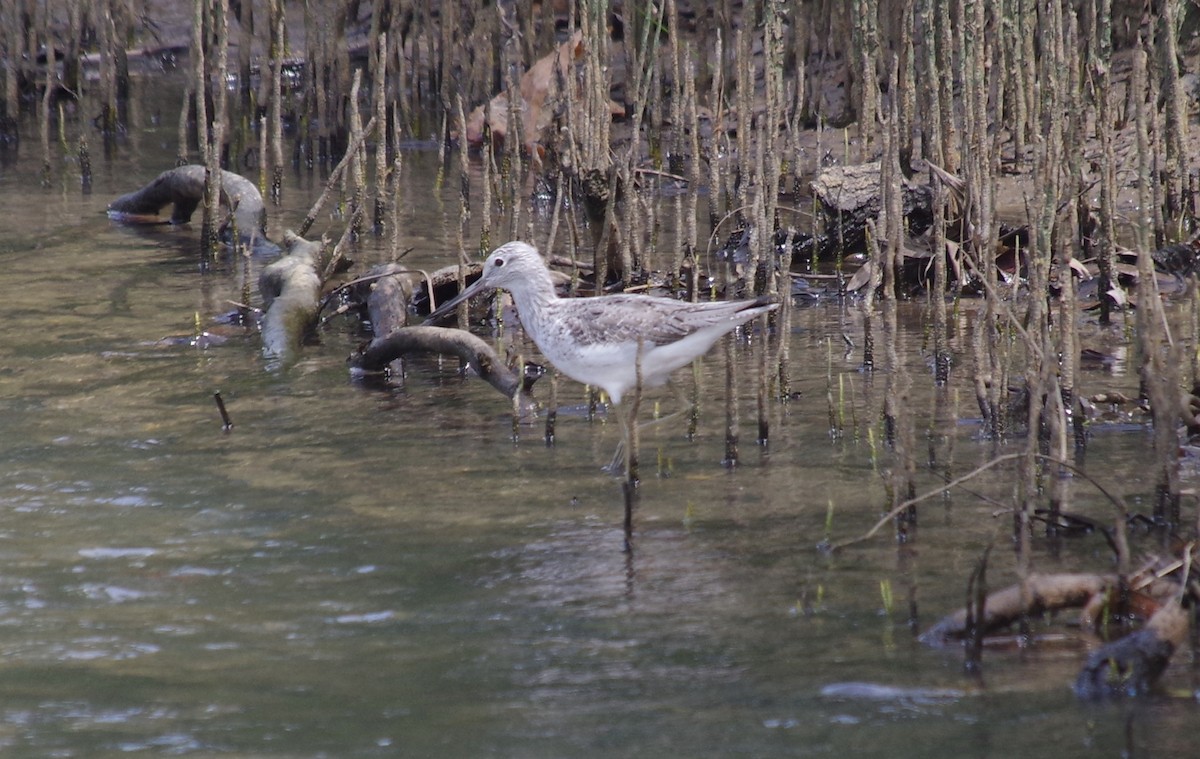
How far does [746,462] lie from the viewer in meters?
6.14

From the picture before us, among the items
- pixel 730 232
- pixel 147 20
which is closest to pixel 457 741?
pixel 730 232

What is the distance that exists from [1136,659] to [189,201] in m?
9.06

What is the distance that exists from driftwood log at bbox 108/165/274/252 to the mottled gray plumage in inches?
169

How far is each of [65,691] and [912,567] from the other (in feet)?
8.73

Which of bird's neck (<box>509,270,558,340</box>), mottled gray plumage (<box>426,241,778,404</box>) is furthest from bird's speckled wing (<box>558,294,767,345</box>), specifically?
bird's neck (<box>509,270,558,340</box>)

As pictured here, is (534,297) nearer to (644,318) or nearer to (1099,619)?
(644,318)

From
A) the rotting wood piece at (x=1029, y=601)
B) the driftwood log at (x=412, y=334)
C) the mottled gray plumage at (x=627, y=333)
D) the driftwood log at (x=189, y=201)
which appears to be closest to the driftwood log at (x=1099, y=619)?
the rotting wood piece at (x=1029, y=601)

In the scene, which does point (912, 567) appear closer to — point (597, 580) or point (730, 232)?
point (597, 580)

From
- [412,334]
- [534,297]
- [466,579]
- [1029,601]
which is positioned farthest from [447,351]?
[1029,601]

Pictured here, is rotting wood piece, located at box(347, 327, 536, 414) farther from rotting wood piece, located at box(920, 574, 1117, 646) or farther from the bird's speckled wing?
rotting wood piece, located at box(920, 574, 1117, 646)

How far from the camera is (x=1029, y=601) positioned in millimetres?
4230

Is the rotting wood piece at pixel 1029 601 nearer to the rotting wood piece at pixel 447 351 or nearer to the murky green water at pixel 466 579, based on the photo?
the murky green water at pixel 466 579

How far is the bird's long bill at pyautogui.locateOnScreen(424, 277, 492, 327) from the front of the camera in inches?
286

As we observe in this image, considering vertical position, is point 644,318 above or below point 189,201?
below
